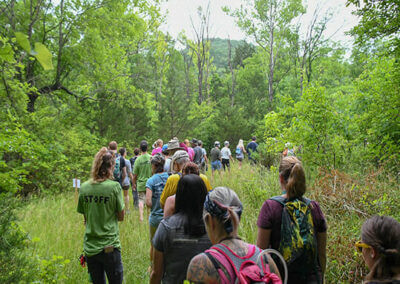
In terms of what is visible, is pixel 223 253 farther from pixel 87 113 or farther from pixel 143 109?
pixel 143 109

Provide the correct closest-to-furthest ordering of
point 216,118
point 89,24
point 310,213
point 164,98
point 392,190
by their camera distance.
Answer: point 310,213
point 392,190
point 89,24
point 164,98
point 216,118

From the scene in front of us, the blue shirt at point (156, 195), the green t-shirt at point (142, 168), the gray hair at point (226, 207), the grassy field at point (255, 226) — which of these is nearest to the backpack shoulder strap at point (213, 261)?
the gray hair at point (226, 207)

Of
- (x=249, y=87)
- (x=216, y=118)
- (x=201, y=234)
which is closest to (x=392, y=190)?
(x=201, y=234)

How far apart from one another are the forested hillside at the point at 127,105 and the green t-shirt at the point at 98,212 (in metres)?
0.66

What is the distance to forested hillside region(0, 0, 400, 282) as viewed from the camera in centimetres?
658

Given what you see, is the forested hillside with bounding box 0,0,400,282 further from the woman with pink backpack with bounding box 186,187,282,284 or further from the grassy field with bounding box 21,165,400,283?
the woman with pink backpack with bounding box 186,187,282,284

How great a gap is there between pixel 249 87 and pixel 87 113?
73.6ft

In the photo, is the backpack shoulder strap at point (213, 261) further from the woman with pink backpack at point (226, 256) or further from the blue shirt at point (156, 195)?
the blue shirt at point (156, 195)

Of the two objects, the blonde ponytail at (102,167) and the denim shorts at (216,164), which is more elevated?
the blonde ponytail at (102,167)

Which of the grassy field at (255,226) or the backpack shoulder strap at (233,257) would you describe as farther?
the grassy field at (255,226)

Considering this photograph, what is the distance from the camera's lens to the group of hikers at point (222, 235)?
5.08 feet

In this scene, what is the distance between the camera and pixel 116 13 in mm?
14383

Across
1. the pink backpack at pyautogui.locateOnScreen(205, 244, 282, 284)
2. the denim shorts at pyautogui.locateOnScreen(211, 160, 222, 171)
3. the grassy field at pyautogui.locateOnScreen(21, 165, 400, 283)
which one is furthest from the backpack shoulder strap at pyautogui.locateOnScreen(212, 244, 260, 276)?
the denim shorts at pyautogui.locateOnScreen(211, 160, 222, 171)

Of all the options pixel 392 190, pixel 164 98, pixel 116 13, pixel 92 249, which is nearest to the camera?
pixel 92 249
